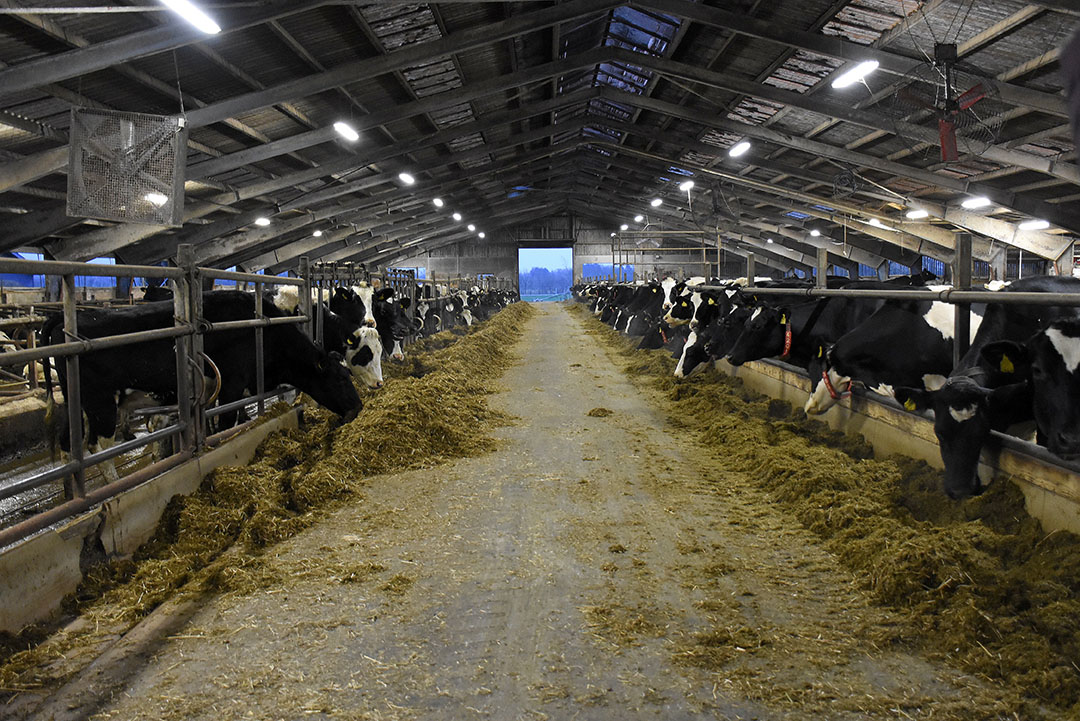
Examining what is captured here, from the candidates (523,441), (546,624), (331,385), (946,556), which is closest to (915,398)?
(946,556)

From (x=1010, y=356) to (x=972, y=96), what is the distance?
4862mm

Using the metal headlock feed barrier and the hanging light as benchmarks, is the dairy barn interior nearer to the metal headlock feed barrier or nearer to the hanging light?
the metal headlock feed barrier

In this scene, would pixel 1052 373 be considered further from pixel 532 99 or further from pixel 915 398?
pixel 532 99

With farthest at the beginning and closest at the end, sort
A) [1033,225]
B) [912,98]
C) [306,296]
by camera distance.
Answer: [1033,225], [912,98], [306,296]

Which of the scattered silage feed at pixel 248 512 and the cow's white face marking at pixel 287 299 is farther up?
the cow's white face marking at pixel 287 299

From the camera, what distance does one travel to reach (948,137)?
7809 mm

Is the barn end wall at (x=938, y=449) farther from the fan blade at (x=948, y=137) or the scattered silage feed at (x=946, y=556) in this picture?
the fan blade at (x=948, y=137)

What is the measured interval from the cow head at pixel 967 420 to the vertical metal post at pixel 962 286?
30.2 inches

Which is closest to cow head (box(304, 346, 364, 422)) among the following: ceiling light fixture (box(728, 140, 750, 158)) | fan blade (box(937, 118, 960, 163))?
fan blade (box(937, 118, 960, 163))

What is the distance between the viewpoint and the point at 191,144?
13.0 meters

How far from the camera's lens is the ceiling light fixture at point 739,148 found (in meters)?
17.1

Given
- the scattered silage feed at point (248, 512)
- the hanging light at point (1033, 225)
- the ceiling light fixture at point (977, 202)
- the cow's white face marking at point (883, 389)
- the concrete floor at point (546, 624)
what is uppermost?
the ceiling light fixture at point (977, 202)

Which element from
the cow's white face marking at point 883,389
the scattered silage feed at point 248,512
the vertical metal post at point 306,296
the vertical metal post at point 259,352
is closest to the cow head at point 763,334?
the cow's white face marking at point 883,389

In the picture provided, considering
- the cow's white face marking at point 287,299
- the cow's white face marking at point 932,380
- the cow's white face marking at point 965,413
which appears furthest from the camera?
the cow's white face marking at point 287,299
